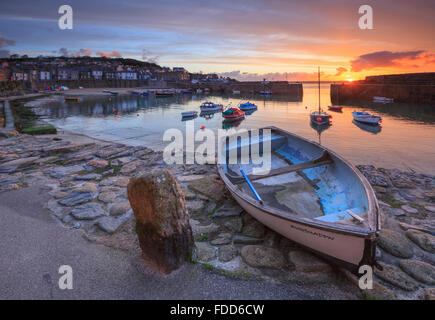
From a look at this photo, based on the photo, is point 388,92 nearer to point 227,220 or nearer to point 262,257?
point 227,220

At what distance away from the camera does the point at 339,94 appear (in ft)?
268

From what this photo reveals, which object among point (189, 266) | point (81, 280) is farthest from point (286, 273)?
point (81, 280)

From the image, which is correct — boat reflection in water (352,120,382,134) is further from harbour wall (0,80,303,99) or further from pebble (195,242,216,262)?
harbour wall (0,80,303,99)

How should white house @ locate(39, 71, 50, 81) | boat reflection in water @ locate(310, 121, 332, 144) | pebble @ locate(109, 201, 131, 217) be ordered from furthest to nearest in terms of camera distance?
white house @ locate(39, 71, 50, 81), boat reflection in water @ locate(310, 121, 332, 144), pebble @ locate(109, 201, 131, 217)

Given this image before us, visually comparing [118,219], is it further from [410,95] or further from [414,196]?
[410,95]

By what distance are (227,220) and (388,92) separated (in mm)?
76396

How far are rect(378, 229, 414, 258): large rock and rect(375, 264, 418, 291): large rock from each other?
27.3 inches

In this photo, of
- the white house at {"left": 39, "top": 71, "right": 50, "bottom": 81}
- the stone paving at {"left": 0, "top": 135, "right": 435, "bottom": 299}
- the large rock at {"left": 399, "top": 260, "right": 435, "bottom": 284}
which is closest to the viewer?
the large rock at {"left": 399, "top": 260, "right": 435, "bottom": 284}

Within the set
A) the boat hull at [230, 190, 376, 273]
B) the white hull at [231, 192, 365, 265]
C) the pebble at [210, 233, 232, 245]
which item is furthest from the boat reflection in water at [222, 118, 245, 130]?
the boat hull at [230, 190, 376, 273]

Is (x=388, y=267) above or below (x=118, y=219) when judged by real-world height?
below

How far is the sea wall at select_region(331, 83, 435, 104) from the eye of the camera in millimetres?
57728

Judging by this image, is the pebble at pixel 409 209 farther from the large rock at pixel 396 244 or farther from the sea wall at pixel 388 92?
the sea wall at pixel 388 92

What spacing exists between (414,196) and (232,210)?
7.05m
